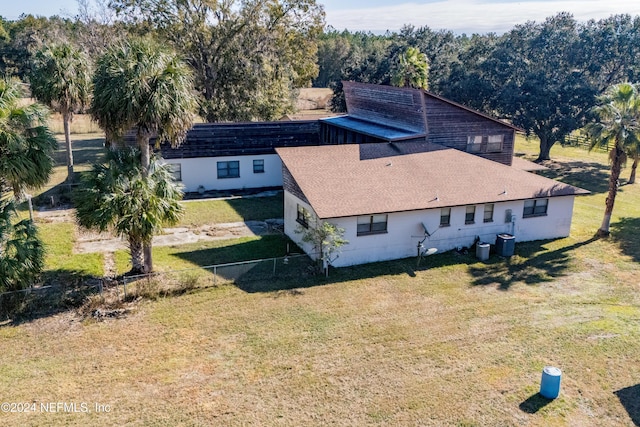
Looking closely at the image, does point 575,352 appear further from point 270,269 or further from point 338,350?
point 270,269

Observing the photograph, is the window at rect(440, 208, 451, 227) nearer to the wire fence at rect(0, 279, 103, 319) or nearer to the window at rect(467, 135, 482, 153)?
the window at rect(467, 135, 482, 153)

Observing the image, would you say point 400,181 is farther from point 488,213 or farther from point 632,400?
point 632,400

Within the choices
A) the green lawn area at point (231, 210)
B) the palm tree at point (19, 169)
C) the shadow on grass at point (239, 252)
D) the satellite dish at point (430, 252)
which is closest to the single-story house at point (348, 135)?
the green lawn area at point (231, 210)

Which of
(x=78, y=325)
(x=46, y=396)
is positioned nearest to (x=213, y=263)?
(x=78, y=325)

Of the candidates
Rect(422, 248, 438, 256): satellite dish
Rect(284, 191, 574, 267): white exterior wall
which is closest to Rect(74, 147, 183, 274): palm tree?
Rect(284, 191, 574, 267): white exterior wall

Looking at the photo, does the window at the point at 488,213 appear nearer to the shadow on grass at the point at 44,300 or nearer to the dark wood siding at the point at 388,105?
the dark wood siding at the point at 388,105

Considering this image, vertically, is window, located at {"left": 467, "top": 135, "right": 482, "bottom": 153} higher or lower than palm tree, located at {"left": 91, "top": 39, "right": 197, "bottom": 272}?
lower
